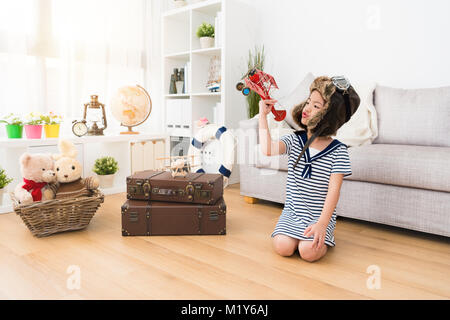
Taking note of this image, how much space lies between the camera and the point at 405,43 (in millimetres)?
2457

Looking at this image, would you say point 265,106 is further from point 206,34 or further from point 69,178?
point 206,34

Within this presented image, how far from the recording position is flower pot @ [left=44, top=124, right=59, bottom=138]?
7.88 feet

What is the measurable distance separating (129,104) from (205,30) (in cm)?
90

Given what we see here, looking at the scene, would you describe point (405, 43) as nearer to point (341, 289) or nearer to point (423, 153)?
point (423, 153)

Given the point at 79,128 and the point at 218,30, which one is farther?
the point at 218,30

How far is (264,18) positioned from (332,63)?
0.78 meters

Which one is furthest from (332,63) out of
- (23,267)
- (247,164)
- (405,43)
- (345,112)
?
(23,267)

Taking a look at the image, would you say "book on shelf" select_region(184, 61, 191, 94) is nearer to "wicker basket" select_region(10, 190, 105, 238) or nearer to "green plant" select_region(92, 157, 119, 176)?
"green plant" select_region(92, 157, 119, 176)

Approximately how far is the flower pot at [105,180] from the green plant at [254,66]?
1.18m

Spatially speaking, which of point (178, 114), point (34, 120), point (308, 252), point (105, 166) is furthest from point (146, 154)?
point (308, 252)

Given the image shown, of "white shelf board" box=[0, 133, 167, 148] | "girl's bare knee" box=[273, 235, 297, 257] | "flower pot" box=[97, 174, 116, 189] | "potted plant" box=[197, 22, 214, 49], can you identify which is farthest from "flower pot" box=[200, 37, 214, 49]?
"girl's bare knee" box=[273, 235, 297, 257]

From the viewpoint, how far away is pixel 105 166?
2604 millimetres

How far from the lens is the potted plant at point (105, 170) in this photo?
2.58 m

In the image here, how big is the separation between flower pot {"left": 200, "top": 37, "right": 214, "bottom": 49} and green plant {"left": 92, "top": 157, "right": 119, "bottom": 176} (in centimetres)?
122
